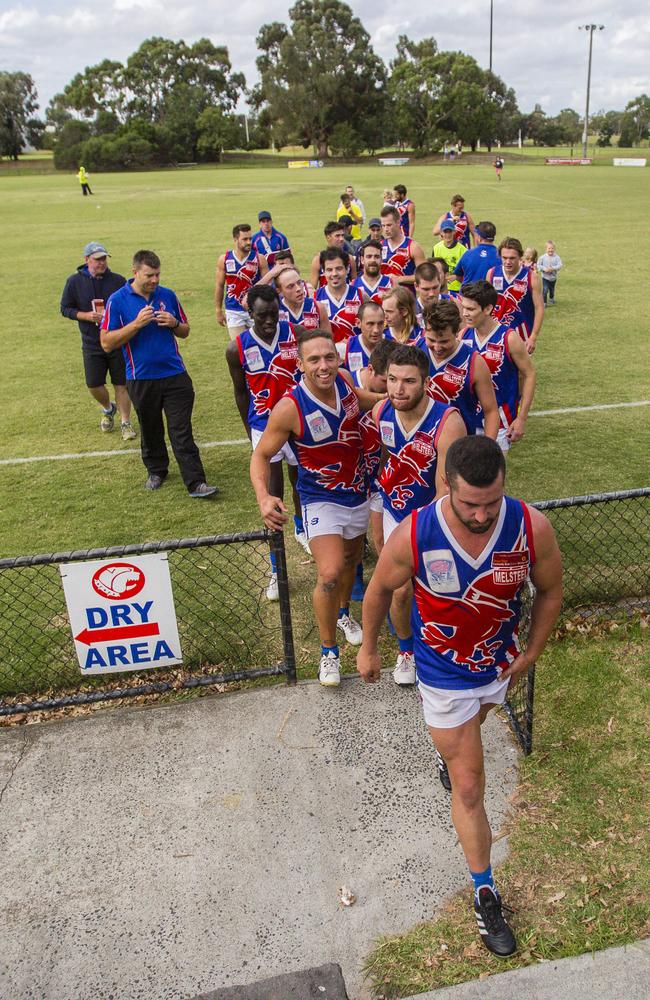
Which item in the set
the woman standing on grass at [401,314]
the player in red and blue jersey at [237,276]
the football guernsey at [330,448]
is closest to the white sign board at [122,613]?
the football guernsey at [330,448]

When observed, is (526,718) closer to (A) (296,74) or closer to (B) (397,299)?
(B) (397,299)

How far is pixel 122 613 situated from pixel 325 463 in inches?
61.5

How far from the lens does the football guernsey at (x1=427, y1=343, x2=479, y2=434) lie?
17.7ft

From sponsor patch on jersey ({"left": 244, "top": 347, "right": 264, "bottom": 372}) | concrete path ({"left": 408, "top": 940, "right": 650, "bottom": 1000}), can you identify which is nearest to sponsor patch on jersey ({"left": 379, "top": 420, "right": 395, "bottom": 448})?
sponsor patch on jersey ({"left": 244, "top": 347, "right": 264, "bottom": 372})

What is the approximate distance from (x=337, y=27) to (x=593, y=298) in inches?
3875

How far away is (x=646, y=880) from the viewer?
3.51m

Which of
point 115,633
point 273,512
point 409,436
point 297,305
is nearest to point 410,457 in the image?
point 409,436

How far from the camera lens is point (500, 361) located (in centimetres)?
637

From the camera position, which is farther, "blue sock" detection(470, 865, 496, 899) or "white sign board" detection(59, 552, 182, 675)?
"white sign board" detection(59, 552, 182, 675)

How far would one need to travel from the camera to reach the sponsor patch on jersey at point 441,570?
124 inches

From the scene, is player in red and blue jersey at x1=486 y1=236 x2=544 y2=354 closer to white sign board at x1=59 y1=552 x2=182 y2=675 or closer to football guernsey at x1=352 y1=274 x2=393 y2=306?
football guernsey at x1=352 y1=274 x2=393 y2=306

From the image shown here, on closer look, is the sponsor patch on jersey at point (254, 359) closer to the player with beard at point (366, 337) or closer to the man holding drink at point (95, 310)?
the player with beard at point (366, 337)

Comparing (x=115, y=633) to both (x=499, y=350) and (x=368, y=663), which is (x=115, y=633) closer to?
(x=368, y=663)

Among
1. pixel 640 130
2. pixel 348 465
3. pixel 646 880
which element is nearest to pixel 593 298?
pixel 348 465
